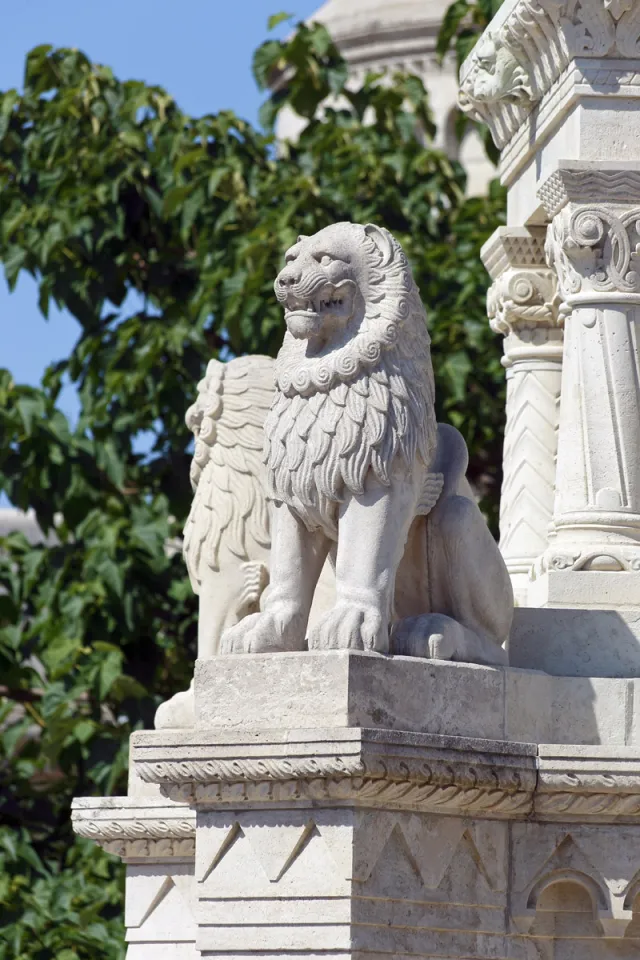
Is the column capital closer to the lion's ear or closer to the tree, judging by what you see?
the lion's ear

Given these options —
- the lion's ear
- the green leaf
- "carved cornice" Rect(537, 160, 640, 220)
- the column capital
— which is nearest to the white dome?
the green leaf

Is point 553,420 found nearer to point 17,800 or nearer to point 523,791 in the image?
point 523,791

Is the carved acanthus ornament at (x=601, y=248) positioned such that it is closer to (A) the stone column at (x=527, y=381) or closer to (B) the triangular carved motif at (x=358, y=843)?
(A) the stone column at (x=527, y=381)

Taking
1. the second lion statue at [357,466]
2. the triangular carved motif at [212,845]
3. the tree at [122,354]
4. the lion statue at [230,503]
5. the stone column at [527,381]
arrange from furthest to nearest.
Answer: the tree at [122,354] → the stone column at [527,381] → the lion statue at [230,503] → the second lion statue at [357,466] → the triangular carved motif at [212,845]

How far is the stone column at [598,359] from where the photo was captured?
9.26 m

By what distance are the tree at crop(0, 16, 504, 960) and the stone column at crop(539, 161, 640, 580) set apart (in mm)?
5939

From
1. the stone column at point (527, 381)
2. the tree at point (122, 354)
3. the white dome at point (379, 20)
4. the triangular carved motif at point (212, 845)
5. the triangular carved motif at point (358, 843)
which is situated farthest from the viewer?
the white dome at point (379, 20)

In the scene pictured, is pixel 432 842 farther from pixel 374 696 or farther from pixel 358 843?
pixel 374 696

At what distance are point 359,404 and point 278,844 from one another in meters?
1.44

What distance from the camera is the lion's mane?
7.61 meters

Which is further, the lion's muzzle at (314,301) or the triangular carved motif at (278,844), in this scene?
the lion's muzzle at (314,301)

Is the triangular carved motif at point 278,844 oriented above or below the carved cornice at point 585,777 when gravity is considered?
below

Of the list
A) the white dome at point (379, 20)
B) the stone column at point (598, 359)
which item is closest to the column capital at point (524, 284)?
the stone column at point (598, 359)

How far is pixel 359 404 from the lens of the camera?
7.61m
